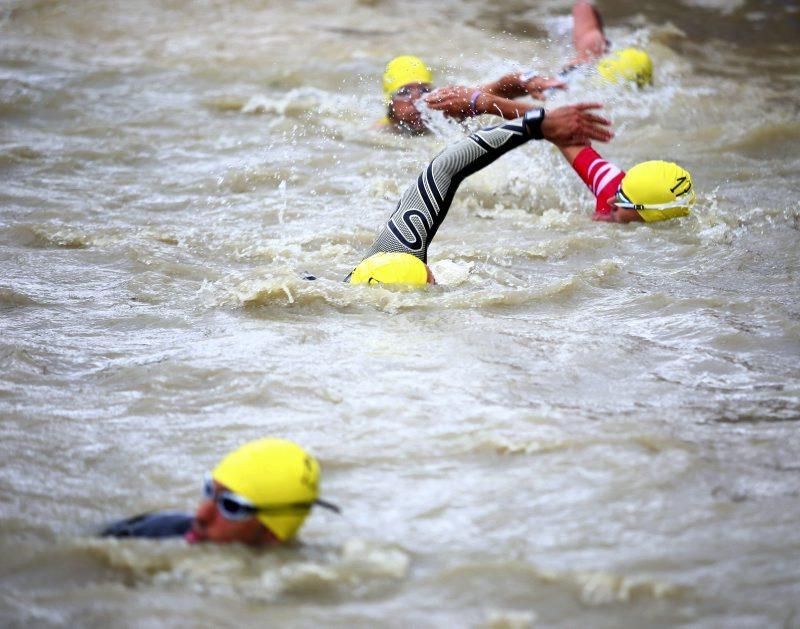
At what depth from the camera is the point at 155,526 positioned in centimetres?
357

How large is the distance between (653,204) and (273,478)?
16.3 feet

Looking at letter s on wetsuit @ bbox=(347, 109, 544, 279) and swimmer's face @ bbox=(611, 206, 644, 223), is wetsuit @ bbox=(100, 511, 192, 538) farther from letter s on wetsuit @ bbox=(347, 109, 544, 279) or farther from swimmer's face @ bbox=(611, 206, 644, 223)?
swimmer's face @ bbox=(611, 206, 644, 223)

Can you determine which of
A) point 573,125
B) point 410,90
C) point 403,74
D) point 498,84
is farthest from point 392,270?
point 403,74

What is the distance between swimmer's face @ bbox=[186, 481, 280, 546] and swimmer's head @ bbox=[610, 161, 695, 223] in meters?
4.89

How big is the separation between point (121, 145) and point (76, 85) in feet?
8.66

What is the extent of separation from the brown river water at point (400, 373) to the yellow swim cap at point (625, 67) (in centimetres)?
20

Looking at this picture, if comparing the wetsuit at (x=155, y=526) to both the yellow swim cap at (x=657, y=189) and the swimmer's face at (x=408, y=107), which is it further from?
the swimmer's face at (x=408, y=107)

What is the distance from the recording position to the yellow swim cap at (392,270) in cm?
584

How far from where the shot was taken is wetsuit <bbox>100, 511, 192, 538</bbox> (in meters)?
3.56

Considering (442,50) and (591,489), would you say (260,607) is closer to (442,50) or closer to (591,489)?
(591,489)

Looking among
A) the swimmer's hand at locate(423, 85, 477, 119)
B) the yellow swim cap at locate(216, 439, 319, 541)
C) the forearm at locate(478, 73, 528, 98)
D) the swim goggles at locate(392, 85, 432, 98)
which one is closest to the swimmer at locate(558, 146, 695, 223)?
the forearm at locate(478, 73, 528, 98)

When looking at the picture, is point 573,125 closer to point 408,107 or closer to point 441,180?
point 441,180

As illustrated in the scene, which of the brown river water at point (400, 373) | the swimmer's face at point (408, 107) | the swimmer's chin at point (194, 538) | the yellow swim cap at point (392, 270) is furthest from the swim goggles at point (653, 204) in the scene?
the swimmer's chin at point (194, 538)

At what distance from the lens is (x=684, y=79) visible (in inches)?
497
